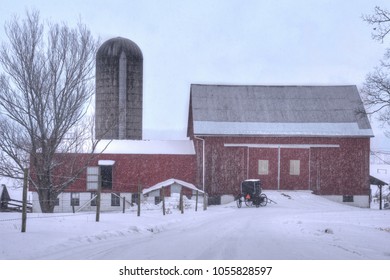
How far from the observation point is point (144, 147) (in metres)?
34.1

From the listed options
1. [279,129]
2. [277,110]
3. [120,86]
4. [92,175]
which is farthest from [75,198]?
[277,110]

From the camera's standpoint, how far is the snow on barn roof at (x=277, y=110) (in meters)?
33.3

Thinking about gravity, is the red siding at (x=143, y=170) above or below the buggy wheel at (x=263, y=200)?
above

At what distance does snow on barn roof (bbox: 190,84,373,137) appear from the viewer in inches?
1312

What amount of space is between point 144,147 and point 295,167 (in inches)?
374

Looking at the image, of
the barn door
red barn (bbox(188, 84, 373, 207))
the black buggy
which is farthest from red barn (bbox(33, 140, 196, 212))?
the black buggy

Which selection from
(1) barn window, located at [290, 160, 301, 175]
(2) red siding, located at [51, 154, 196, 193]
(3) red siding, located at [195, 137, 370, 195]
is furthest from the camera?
(2) red siding, located at [51, 154, 196, 193]

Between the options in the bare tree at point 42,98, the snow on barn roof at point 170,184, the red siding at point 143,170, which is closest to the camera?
the bare tree at point 42,98

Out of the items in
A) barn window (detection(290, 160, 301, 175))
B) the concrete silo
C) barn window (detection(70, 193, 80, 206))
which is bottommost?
barn window (detection(70, 193, 80, 206))

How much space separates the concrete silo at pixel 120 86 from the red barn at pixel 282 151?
4.46 metres

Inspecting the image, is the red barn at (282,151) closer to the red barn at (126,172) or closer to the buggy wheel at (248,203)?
the red barn at (126,172)

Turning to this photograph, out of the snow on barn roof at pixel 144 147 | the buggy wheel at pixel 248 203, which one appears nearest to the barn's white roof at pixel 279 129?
the snow on barn roof at pixel 144 147

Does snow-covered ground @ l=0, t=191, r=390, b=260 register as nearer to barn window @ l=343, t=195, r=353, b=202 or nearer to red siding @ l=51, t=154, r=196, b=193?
red siding @ l=51, t=154, r=196, b=193

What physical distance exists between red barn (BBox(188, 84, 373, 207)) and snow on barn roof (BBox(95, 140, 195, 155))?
3.24ft
